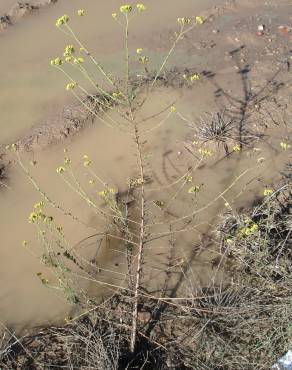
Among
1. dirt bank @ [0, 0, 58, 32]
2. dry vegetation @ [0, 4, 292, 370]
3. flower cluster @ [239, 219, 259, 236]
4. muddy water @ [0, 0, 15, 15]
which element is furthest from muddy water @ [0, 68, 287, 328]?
muddy water @ [0, 0, 15, 15]

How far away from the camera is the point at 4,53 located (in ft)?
20.7

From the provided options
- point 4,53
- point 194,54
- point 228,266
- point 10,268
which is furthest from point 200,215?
point 4,53

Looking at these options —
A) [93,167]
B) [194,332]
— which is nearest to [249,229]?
[194,332]

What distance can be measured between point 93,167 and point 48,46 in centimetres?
238

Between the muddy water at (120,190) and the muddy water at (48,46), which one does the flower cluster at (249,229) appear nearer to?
the muddy water at (120,190)

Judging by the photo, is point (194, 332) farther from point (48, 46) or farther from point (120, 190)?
point (48, 46)

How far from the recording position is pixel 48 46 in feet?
21.1

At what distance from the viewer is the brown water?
13.4 ft

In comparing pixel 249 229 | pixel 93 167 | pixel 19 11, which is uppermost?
pixel 19 11

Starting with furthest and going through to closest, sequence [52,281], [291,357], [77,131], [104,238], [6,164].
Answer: [77,131], [6,164], [104,238], [52,281], [291,357]

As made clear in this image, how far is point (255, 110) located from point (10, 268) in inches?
126

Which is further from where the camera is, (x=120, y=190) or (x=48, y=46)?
(x=48, y=46)

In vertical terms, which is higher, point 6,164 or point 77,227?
point 6,164

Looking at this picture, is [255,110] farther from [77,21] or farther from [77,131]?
[77,21]
